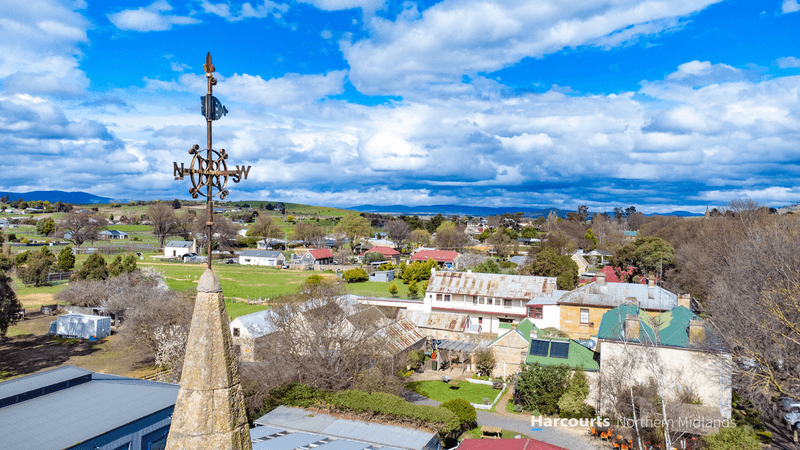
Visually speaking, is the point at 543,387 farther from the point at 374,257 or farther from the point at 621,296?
the point at 374,257

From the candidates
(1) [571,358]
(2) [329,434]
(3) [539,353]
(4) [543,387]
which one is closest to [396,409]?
(2) [329,434]

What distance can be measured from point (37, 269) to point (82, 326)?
94.2 ft

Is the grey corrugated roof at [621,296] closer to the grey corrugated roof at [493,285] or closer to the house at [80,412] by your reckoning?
the grey corrugated roof at [493,285]

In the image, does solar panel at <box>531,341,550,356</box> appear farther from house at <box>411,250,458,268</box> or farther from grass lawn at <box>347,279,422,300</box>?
house at <box>411,250,458,268</box>

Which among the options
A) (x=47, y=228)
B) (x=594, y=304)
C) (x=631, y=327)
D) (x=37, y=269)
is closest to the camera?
(x=631, y=327)

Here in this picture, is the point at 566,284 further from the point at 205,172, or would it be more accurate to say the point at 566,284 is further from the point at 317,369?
the point at 205,172

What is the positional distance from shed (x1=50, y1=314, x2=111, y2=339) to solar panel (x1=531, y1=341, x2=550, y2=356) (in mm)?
36714

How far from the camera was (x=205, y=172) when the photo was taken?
202 inches

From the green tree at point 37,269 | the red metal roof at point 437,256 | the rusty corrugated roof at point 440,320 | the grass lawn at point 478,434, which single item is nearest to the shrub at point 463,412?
the grass lawn at point 478,434

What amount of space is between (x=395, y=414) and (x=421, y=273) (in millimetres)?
47552

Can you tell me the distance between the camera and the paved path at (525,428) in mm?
22656

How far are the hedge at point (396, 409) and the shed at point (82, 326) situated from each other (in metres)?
30.3

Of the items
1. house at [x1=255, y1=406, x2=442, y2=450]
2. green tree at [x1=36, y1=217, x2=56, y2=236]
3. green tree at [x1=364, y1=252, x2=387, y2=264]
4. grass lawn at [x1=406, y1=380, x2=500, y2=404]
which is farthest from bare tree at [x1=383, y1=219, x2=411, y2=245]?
house at [x1=255, y1=406, x2=442, y2=450]

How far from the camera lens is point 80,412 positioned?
1748 cm
